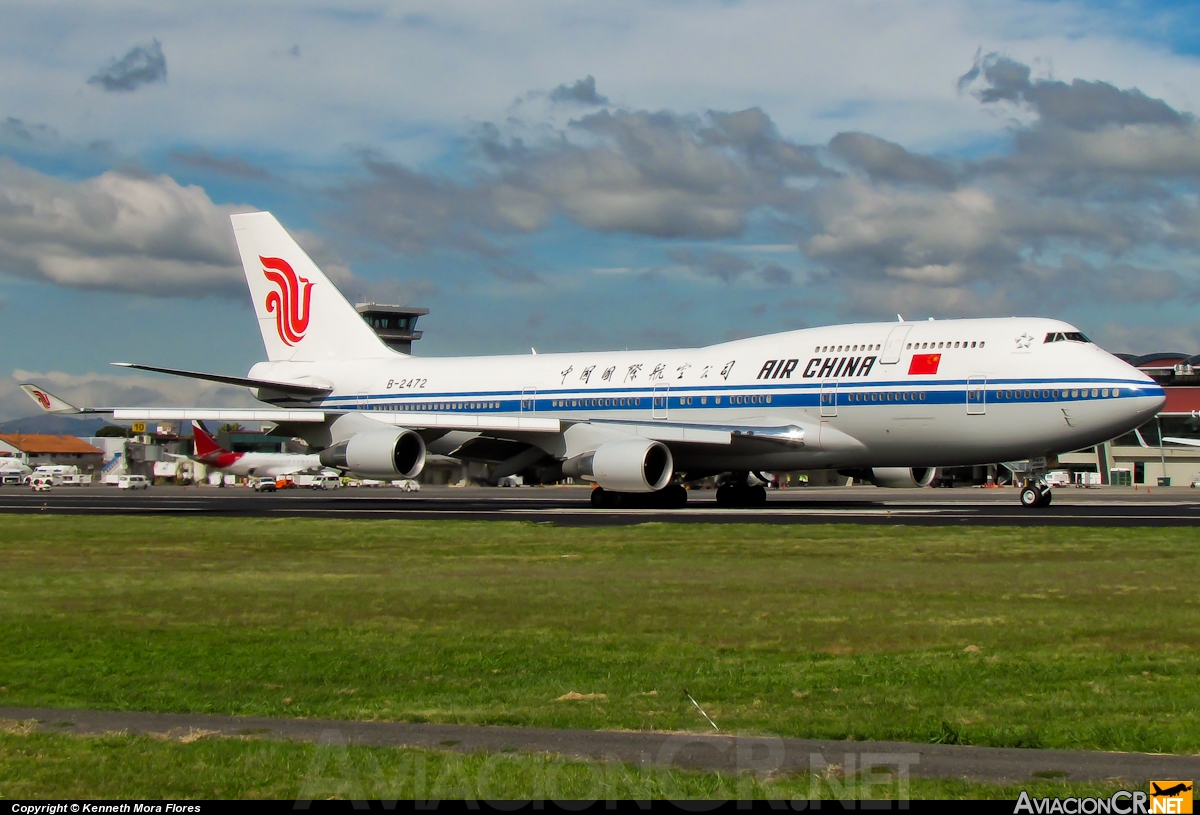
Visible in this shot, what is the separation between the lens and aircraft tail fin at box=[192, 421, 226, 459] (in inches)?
3343

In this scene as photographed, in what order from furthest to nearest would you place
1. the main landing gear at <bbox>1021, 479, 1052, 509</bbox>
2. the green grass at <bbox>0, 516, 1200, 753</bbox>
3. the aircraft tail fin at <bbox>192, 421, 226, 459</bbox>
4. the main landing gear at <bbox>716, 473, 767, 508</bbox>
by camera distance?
the aircraft tail fin at <bbox>192, 421, 226, 459</bbox> → the main landing gear at <bbox>716, 473, 767, 508</bbox> → the main landing gear at <bbox>1021, 479, 1052, 509</bbox> → the green grass at <bbox>0, 516, 1200, 753</bbox>

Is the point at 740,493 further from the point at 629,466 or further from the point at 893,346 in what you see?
the point at 893,346

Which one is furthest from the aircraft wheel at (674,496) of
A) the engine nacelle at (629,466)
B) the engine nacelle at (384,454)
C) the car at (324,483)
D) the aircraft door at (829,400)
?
the car at (324,483)

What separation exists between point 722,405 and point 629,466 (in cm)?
457

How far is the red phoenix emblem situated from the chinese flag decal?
25.6 m

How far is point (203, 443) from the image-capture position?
88000mm

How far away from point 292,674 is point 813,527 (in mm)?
17819

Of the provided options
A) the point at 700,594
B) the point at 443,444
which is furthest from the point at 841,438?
the point at 700,594

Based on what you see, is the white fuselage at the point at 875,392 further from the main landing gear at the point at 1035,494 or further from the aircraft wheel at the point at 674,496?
the main landing gear at the point at 1035,494

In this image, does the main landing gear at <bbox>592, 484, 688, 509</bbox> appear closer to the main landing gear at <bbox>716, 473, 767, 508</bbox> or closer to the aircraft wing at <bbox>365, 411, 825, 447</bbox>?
the aircraft wing at <bbox>365, 411, 825, 447</bbox>

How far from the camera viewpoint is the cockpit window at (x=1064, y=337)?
34.5 m

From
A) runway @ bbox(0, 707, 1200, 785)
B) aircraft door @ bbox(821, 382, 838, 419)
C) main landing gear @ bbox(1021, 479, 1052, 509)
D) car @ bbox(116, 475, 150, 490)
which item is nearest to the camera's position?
runway @ bbox(0, 707, 1200, 785)

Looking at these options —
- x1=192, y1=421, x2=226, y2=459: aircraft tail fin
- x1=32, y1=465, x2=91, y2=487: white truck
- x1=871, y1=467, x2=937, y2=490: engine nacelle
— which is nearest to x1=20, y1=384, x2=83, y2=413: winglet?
x1=871, y1=467, x2=937, y2=490: engine nacelle

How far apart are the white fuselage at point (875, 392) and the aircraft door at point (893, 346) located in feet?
0.15
